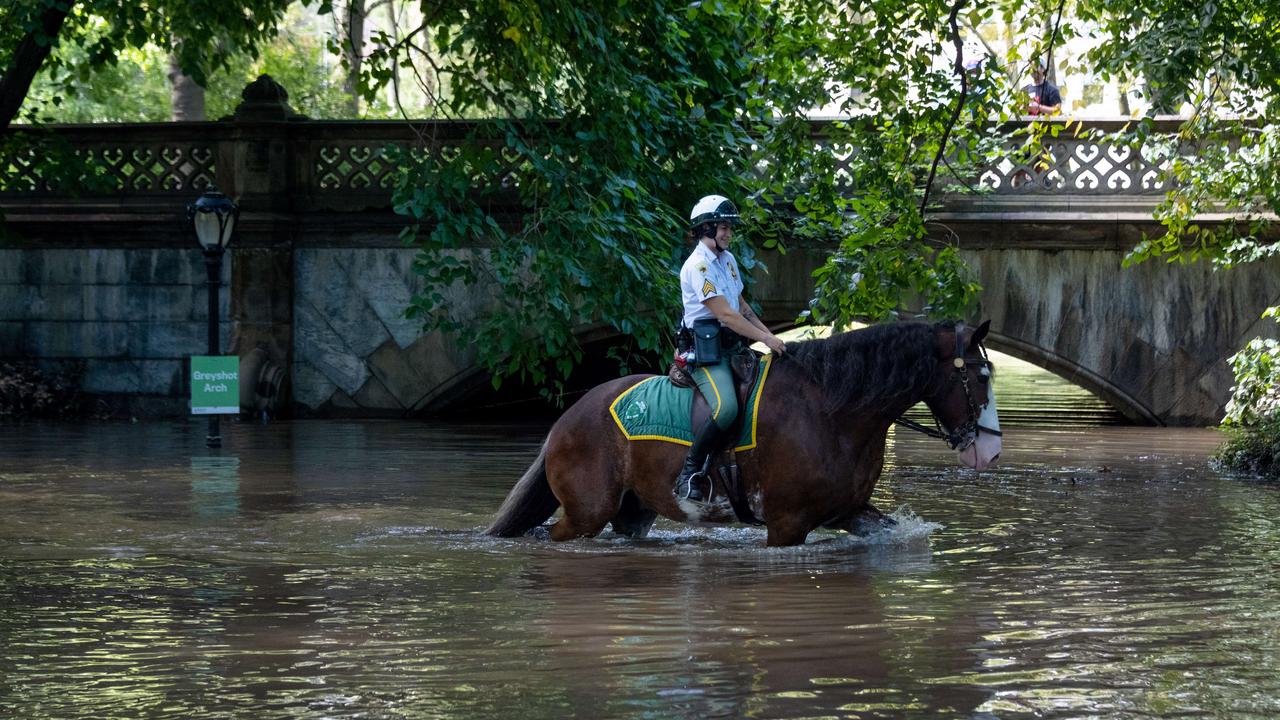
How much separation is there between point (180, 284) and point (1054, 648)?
17.6 metres

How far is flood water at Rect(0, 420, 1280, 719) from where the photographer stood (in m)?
6.25

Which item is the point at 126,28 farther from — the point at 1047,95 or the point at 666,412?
the point at 1047,95

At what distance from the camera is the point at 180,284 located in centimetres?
2270

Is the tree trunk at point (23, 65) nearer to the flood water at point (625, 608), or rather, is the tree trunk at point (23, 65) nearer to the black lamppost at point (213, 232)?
the black lamppost at point (213, 232)

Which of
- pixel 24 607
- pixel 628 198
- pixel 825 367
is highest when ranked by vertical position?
pixel 628 198

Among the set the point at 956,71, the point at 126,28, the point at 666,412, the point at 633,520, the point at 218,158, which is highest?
the point at 126,28

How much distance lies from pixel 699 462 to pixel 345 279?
13.2m

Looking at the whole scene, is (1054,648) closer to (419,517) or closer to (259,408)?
(419,517)

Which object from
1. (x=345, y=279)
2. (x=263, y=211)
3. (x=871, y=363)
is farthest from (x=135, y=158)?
(x=871, y=363)

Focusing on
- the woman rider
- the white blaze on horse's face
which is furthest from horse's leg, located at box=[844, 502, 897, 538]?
the woman rider

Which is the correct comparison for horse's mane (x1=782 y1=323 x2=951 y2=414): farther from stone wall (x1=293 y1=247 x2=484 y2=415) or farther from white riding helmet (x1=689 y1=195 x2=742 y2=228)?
stone wall (x1=293 y1=247 x2=484 y2=415)

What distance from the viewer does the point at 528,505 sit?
10883mm

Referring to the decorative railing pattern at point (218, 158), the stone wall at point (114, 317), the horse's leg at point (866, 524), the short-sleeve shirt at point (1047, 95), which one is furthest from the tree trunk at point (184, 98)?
the horse's leg at point (866, 524)

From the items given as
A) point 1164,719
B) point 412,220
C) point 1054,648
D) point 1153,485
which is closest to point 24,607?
point 1054,648
